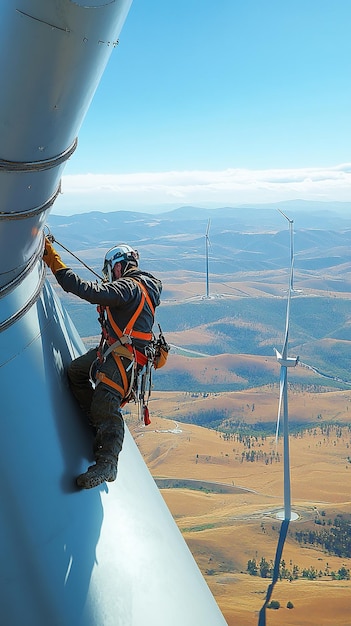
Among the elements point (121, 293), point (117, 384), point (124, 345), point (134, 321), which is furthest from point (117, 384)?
point (121, 293)

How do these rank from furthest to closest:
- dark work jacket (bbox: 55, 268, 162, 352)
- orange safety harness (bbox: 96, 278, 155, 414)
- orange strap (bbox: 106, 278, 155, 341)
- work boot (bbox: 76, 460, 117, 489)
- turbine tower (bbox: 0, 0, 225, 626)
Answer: orange strap (bbox: 106, 278, 155, 341) < orange safety harness (bbox: 96, 278, 155, 414) < dark work jacket (bbox: 55, 268, 162, 352) < work boot (bbox: 76, 460, 117, 489) < turbine tower (bbox: 0, 0, 225, 626)

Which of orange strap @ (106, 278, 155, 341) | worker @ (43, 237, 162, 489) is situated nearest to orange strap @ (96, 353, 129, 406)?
worker @ (43, 237, 162, 489)

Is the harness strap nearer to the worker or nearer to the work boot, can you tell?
the worker

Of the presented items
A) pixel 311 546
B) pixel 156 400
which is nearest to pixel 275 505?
pixel 311 546

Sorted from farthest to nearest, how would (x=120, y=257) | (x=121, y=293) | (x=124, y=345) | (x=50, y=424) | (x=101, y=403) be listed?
(x=120, y=257), (x=124, y=345), (x=121, y=293), (x=101, y=403), (x=50, y=424)

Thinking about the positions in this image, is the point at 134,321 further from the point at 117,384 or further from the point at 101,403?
the point at 101,403

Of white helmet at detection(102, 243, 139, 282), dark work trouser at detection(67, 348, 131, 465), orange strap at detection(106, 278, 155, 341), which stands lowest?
dark work trouser at detection(67, 348, 131, 465)
